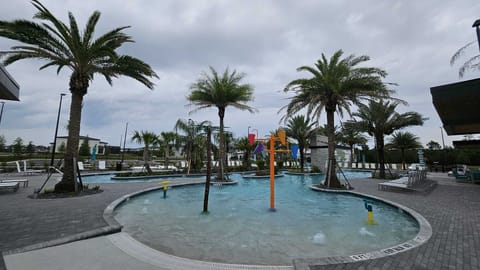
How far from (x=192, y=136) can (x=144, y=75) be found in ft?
39.6

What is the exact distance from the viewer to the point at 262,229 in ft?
18.3

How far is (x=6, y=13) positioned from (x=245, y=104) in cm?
1206

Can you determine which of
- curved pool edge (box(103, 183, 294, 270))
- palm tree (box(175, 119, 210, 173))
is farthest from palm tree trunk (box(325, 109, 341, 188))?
palm tree (box(175, 119, 210, 173))

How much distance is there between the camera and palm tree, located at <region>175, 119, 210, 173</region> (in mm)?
22031

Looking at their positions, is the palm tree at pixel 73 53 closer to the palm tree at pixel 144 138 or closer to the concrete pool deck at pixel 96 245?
the concrete pool deck at pixel 96 245

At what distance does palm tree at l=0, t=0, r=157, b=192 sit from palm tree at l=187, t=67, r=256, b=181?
4667 millimetres

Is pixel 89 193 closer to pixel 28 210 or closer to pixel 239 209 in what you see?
pixel 28 210

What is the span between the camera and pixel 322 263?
10.2 feet

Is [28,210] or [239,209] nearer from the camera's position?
[28,210]

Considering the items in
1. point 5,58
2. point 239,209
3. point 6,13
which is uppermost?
point 6,13

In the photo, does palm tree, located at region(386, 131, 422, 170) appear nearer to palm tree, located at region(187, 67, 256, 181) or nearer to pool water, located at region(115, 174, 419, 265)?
palm tree, located at region(187, 67, 256, 181)

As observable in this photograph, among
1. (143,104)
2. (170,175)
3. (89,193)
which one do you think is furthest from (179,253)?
(143,104)

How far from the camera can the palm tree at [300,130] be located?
78.5 ft

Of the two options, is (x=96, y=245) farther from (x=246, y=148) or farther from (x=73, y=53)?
(x=246, y=148)
